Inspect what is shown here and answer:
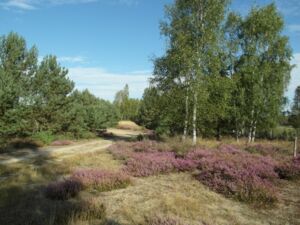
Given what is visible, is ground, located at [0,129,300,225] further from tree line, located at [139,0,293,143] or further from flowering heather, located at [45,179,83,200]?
tree line, located at [139,0,293,143]

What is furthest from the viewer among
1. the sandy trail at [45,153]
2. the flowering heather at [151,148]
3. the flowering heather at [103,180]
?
the sandy trail at [45,153]

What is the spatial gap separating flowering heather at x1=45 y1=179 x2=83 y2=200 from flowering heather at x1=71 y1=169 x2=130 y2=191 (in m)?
0.49

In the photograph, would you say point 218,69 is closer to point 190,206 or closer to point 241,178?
point 241,178

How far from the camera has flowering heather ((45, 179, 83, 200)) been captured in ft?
30.5

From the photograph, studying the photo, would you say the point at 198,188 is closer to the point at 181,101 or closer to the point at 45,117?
the point at 181,101

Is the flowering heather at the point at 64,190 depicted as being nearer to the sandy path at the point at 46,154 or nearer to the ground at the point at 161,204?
the ground at the point at 161,204

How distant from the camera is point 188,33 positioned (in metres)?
25.5

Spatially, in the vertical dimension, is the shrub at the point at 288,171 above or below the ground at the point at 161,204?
above

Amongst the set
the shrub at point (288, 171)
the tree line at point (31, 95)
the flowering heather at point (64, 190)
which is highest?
the tree line at point (31, 95)

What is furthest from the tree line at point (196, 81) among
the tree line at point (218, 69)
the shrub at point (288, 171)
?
the shrub at point (288, 171)

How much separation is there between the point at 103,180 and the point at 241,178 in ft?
15.4

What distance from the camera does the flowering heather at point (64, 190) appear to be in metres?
9.30

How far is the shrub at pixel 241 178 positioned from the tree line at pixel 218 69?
10.4 metres

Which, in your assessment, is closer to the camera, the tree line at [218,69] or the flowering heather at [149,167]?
the flowering heather at [149,167]
